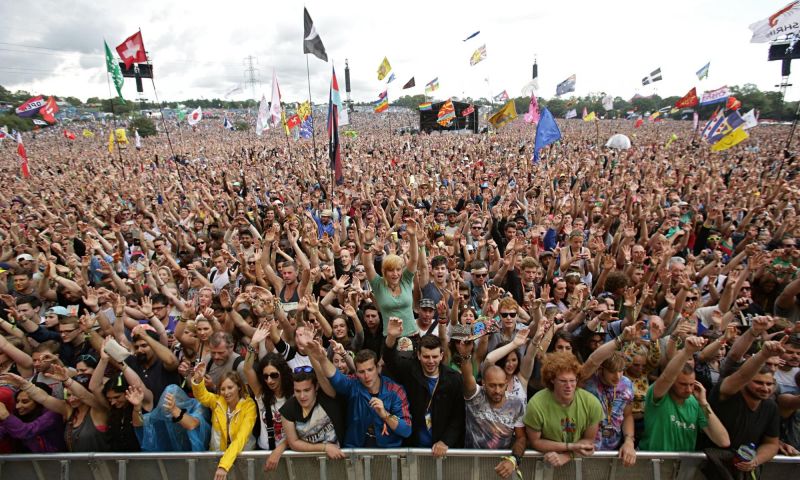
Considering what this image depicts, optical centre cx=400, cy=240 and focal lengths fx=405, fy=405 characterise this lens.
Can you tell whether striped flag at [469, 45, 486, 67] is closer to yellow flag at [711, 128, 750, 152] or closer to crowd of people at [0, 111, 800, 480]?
yellow flag at [711, 128, 750, 152]

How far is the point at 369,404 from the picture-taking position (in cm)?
281

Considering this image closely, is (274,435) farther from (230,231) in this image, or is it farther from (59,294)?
(230,231)

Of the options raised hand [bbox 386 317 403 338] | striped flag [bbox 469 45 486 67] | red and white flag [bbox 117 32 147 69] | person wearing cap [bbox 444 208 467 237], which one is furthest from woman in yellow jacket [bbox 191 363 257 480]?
striped flag [bbox 469 45 486 67]

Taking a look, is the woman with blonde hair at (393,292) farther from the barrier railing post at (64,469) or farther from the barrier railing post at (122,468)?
the barrier railing post at (64,469)

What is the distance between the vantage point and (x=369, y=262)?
13.6ft

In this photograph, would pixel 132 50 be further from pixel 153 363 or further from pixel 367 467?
pixel 367 467

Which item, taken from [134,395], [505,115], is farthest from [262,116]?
[134,395]

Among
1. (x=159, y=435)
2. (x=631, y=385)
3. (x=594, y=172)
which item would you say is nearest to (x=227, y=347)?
(x=159, y=435)

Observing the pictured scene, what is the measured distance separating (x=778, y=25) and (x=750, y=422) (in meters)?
13.6

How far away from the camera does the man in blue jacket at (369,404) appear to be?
9.09 feet

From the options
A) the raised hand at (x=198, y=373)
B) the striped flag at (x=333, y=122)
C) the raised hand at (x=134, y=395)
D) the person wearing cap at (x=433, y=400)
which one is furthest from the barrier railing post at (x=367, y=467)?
the striped flag at (x=333, y=122)

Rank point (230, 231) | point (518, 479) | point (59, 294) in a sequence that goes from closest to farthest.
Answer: point (518, 479) → point (59, 294) → point (230, 231)

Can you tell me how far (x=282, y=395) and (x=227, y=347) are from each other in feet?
2.47

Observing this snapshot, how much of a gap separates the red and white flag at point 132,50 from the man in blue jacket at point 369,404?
12008 millimetres
